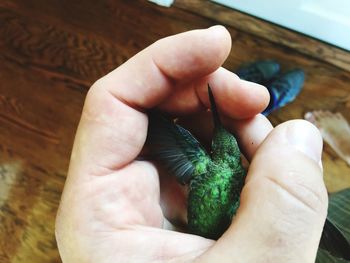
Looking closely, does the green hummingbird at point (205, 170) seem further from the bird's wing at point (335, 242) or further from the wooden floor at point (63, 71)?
the wooden floor at point (63, 71)

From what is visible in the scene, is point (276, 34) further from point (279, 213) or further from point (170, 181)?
point (279, 213)

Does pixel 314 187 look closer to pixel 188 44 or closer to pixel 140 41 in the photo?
pixel 188 44

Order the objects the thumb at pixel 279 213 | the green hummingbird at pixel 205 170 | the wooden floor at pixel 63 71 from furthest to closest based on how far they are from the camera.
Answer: the wooden floor at pixel 63 71, the green hummingbird at pixel 205 170, the thumb at pixel 279 213

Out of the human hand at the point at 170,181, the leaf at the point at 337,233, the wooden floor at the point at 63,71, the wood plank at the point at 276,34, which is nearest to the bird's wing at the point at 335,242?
the leaf at the point at 337,233

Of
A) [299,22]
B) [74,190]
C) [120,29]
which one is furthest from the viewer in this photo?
[120,29]

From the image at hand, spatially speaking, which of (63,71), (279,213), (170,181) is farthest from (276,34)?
(279,213)

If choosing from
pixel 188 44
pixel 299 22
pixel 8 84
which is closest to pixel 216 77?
pixel 188 44

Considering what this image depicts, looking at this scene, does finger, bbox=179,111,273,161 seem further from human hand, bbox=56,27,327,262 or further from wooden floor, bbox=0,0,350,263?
wooden floor, bbox=0,0,350,263
